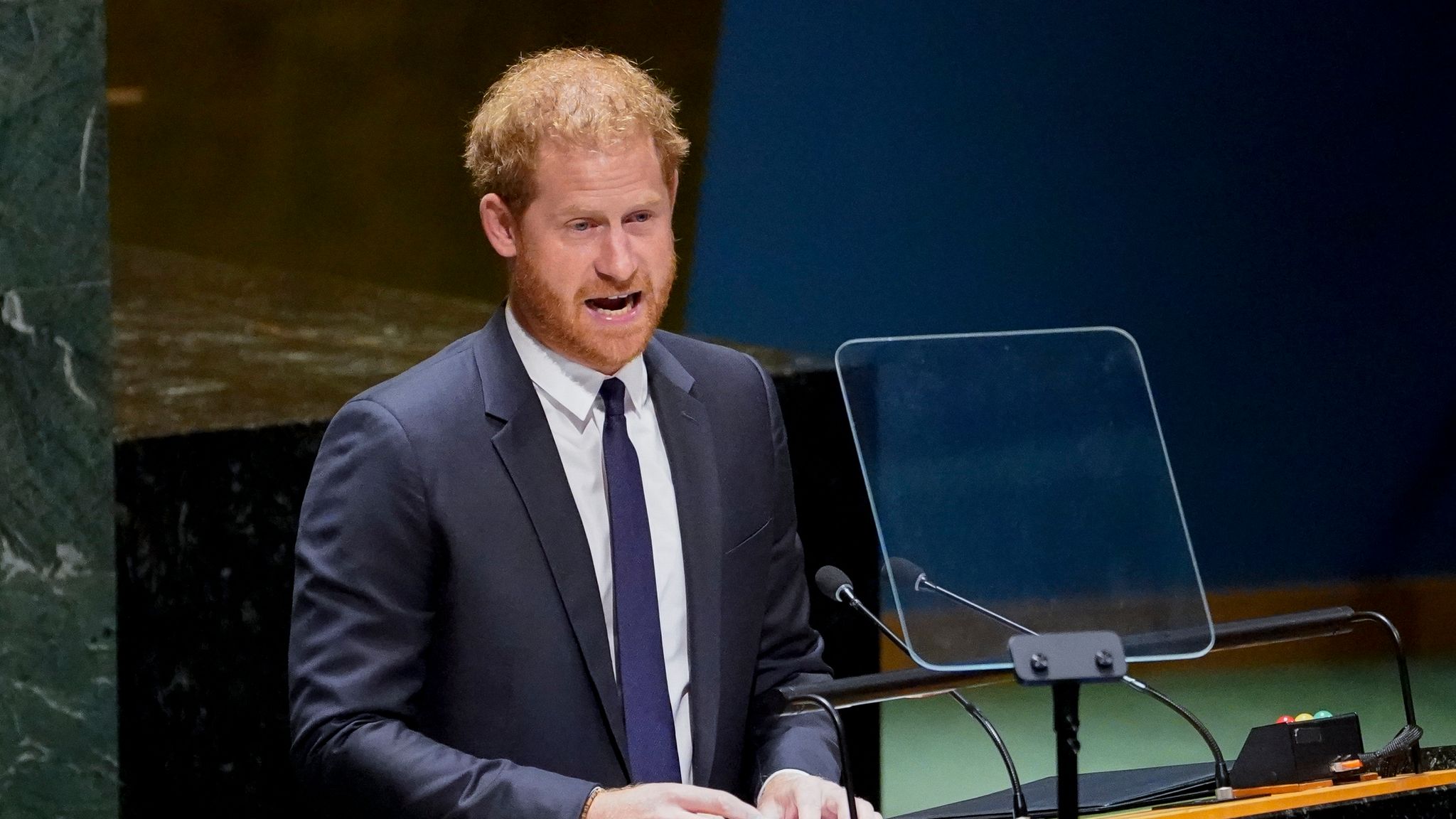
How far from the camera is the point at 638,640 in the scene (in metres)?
1.68

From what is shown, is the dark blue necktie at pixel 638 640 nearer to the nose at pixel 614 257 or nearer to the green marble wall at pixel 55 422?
the nose at pixel 614 257

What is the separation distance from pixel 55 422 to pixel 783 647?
5.64ft

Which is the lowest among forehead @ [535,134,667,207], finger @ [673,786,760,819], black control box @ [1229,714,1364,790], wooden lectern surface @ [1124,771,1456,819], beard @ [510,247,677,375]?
black control box @ [1229,714,1364,790]

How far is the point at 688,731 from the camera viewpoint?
1.73 m

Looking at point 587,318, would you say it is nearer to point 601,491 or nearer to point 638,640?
point 601,491

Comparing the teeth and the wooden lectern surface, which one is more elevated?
the teeth

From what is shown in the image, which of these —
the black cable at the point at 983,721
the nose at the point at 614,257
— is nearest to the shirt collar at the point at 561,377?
the nose at the point at 614,257

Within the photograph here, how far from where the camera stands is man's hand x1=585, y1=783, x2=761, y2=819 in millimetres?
1453

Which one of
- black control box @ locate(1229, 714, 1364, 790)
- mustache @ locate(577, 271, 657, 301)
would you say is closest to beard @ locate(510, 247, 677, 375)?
mustache @ locate(577, 271, 657, 301)

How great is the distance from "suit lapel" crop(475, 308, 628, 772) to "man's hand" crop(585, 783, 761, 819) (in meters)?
0.17

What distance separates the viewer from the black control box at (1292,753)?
1826mm

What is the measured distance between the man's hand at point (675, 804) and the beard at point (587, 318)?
464mm

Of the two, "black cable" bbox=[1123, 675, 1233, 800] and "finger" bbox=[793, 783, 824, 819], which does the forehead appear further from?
"black cable" bbox=[1123, 675, 1233, 800]

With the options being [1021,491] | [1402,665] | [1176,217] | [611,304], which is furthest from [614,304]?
[1176,217]
